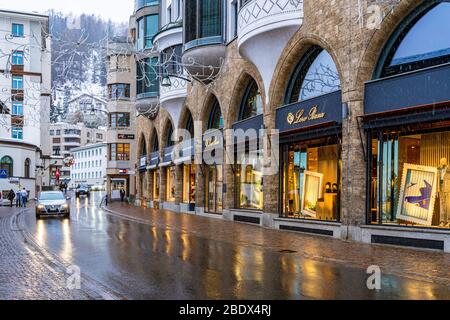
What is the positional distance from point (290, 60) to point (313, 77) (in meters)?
1.23

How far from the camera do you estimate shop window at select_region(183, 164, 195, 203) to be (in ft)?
113

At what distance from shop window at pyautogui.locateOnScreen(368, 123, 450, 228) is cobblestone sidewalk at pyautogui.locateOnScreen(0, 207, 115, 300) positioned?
9437 millimetres

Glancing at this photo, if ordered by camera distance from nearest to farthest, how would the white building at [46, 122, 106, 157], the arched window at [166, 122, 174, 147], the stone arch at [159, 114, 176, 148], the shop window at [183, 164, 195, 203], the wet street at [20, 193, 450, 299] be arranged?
1. the wet street at [20, 193, 450, 299]
2. the shop window at [183, 164, 195, 203]
3. the stone arch at [159, 114, 176, 148]
4. the arched window at [166, 122, 174, 147]
5. the white building at [46, 122, 106, 157]

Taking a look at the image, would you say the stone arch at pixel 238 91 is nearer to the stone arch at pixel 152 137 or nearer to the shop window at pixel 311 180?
the shop window at pixel 311 180

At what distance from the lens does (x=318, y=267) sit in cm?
1157

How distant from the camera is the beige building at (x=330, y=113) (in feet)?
47.9

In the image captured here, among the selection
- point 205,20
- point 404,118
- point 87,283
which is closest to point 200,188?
point 205,20

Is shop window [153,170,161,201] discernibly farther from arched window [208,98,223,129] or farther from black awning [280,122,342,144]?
black awning [280,122,342,144]

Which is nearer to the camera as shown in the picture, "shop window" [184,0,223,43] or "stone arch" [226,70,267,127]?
"stone arch" [226,70,267,127]

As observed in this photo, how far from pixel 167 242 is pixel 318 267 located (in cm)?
616

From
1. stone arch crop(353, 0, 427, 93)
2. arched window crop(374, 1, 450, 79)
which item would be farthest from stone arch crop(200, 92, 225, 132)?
arched window crop(374, 1, 450, 79)

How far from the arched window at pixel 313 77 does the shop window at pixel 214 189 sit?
28.3 ft

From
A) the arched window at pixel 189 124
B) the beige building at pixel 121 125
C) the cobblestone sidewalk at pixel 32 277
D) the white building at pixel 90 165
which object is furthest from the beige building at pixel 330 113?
the white building at pixel 90 165

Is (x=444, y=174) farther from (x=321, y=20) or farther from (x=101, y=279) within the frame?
(x=101, y=279)
